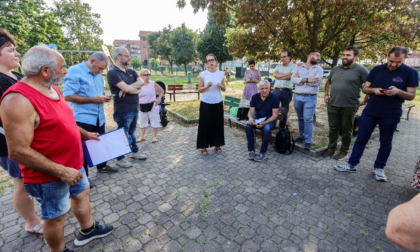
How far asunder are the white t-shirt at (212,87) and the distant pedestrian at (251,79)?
2.94m

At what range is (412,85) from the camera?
136 inches

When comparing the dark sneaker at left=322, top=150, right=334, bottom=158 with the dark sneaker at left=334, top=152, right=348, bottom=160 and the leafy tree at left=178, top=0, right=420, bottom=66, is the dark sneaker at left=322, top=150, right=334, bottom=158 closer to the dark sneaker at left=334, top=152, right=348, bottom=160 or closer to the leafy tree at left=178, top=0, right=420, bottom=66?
the dark sneaker at left=334, top=152, right=348, bottom=160

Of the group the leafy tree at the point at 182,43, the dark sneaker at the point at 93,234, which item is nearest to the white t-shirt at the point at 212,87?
the dark sneaker at the point at 93,234

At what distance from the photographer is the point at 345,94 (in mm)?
4258

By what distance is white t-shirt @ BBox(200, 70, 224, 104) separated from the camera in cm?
455

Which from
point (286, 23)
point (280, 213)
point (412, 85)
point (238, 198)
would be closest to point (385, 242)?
point (280, 213)

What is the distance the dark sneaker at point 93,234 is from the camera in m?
2.33

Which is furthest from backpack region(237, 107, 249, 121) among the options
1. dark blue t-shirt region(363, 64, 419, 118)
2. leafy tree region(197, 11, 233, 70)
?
leafy tree region(197, 11, 233, 70)

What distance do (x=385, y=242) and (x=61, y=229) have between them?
11.5ft

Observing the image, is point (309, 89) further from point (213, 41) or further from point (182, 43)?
point (182, 43)

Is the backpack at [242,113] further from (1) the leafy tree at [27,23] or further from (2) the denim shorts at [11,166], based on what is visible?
(1) the leafy tree at [27,23]

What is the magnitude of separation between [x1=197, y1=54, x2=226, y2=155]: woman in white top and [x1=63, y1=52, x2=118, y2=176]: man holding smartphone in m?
2.01

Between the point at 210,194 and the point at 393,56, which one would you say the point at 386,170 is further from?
the point at 210,194

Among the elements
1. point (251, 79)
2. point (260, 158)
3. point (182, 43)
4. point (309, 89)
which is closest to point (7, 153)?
point (260, 158)
